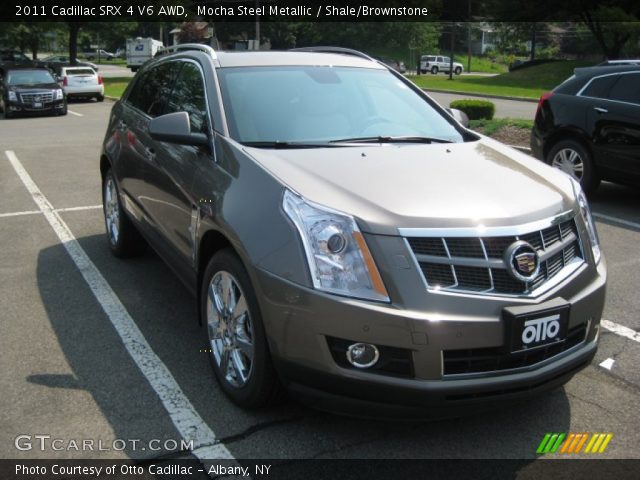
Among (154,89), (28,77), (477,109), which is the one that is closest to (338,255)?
(154,89)

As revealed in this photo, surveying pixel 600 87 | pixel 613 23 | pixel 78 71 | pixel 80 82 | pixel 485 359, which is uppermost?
pixel 613 23

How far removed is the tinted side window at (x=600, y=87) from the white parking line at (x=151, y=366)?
6030 mm

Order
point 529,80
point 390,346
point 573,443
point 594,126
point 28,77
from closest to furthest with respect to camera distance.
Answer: point 390,346, point 573,443, point 594,126, point 28,77, point 529,80

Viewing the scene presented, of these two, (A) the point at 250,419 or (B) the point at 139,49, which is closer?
(A) the point at 250,419

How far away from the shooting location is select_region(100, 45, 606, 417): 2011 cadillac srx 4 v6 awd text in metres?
2.81

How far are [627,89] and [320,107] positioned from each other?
5258 millimetres

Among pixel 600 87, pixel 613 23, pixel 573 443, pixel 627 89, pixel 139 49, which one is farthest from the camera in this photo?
pixel 139 49

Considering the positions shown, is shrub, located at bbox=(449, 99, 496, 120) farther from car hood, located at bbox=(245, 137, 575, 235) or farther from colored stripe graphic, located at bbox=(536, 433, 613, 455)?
colored stripe graphic, located at bbox=(536, 433, 613, 455)

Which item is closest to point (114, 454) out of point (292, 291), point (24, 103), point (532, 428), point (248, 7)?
point (292, 291)

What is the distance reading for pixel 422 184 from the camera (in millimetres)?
3256

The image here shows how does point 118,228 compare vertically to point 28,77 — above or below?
below

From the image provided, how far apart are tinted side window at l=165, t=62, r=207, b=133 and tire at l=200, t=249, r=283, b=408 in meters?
0.98

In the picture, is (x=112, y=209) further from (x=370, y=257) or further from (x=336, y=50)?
(x=370, y=257)

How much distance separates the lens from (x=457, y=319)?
9.09 ft
